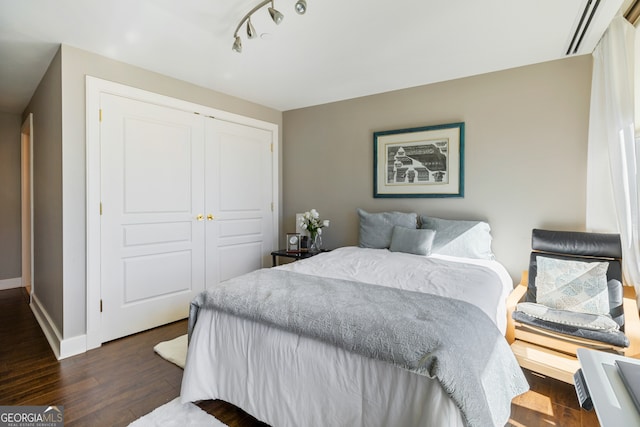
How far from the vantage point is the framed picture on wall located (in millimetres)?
3188

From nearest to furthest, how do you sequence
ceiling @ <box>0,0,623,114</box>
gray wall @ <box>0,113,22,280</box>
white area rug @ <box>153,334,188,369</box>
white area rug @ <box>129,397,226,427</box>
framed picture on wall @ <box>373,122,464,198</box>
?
white area rug @ <box>129,397,226,427</box> → ceiling @ <box>0,0,623,114</box> → white area rug @ <box>153,334,188,369</box> → framed picture on wall @ <box>373,122,464,198</box> → gray wall @ <box>0,113,22,280</box>

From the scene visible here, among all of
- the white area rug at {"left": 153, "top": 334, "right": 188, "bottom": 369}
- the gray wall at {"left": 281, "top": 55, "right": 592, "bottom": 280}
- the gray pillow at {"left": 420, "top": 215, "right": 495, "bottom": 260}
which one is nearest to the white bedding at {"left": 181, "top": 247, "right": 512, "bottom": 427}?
the gray pillow at {"left": 420, "top": 215, "right": 495, "bottom": 260}

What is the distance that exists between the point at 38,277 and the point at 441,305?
4.11 metres

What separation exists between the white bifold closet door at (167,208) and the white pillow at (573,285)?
304cm

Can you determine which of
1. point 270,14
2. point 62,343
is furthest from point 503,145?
point 62,343

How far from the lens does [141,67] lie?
9.53 feet

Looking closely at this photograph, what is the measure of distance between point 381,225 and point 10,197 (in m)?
5.06

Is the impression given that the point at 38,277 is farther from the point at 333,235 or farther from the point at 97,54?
the point at 333,235

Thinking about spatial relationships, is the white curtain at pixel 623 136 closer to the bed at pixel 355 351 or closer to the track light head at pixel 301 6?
the bed at pixel 355 351

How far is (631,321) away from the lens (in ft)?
6.36

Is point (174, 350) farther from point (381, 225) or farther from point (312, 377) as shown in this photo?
point (381, 225)

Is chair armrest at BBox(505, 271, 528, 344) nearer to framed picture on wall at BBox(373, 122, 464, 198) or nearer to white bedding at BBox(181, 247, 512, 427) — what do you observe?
white bedding at BBox(181, 247, 512, 427)

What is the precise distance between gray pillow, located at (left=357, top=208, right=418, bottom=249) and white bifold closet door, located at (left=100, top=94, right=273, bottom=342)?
147 centimetres

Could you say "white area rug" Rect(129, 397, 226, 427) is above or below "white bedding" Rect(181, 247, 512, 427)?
below
